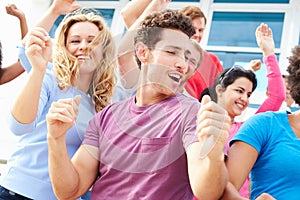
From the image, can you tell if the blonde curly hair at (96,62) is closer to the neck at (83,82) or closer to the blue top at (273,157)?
the neck at (83,82)

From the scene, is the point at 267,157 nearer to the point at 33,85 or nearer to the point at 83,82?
the point at 83,82

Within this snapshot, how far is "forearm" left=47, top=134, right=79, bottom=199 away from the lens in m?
0.91

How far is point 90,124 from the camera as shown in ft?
3.16

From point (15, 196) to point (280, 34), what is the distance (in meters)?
2.61

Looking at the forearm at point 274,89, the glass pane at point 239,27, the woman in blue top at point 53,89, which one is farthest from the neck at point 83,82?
the glass pane at point 239,27

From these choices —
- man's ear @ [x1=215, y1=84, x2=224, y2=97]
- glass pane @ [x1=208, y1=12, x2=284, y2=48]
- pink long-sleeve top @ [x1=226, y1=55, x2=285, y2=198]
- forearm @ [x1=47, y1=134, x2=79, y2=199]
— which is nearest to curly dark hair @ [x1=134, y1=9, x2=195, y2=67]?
man's ear @ [x1=215, y1=84, x2=224, y2=97]

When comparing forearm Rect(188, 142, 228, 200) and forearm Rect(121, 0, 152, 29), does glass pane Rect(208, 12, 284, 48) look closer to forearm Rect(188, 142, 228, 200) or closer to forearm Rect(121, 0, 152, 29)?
forearm Rect(121, 0, 152, 29)

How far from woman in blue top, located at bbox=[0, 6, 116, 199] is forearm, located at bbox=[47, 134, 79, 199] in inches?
2.7

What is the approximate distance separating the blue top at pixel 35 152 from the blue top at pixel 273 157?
0.36m

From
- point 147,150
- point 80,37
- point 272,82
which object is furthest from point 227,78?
point 272,82

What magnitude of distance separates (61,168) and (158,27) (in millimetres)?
310

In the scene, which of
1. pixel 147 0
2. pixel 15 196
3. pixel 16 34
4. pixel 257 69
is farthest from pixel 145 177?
pixel 16 34

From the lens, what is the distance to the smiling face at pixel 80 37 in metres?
1.08

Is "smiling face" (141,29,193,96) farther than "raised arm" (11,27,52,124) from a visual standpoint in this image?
No
